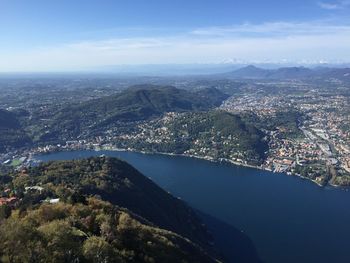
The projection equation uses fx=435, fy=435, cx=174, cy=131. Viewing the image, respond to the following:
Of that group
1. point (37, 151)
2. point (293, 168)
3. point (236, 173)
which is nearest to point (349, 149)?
point (293, 168)

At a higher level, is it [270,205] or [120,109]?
[270,205]

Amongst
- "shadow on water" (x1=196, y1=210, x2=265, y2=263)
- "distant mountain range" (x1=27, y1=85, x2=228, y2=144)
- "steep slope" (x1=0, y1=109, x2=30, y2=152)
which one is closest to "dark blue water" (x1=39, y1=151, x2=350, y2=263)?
"shadow on water" (x1=196, y1=210, x2=265, y2=263)

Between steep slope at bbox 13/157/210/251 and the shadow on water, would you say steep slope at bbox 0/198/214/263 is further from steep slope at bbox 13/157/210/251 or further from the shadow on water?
the shadow on water

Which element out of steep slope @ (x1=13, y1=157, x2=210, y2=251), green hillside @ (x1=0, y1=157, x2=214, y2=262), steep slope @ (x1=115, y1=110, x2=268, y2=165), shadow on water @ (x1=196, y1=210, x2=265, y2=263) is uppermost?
green hillside @ (x1=0, y1=157, x2=214, y2=262)

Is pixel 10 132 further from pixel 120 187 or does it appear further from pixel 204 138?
pixel 120 187

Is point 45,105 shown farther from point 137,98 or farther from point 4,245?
point 4,245

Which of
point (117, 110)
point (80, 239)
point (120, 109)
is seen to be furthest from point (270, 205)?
point (120, 109)

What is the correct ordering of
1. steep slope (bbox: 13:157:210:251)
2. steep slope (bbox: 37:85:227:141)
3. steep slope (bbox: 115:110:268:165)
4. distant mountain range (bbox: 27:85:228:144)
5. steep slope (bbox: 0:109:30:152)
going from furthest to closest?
steep slope (bbox: 37:85:227:141) → distant mountain range (bbox: 27:85:228:144) → steep slope (bbox: 0:109:30:152) → steep slope (bbox: 115:110:268:165) → steep slope (bbox: 13:157:210:251)
